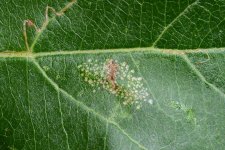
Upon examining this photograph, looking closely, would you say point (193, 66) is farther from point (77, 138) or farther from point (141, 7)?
point (77, 138)

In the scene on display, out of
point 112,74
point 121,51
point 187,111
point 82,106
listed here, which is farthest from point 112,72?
point 187,111

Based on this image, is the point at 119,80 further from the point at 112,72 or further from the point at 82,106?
the point at 82,106

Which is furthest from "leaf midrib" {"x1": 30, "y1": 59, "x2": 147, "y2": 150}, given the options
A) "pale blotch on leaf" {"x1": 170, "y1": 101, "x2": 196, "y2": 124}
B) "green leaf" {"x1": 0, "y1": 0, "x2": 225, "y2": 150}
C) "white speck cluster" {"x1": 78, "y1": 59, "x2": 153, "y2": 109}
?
"pale blotch on leaf" {"x1": 170, "y1": 101, "x2": 196, "y2": 124}

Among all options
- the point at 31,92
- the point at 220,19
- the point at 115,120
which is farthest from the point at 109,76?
the point at 220,19

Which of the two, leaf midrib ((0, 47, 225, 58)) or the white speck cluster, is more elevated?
leaf midrib ((0, 47, 225, 58))

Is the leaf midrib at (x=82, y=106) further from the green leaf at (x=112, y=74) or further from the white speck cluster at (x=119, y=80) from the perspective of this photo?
the white speck cluster at (x=119, y=80)

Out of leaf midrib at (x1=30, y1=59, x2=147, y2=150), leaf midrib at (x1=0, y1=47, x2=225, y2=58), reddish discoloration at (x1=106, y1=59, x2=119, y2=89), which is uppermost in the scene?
leaf midrib at (x1=0, y1=47, x2=225, y2=58)

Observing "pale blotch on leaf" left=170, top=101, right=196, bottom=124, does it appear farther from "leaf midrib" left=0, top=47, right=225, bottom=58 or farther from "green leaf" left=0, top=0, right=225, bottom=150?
"leaf midrib" left=0, top=47, right=225, bottom=58
